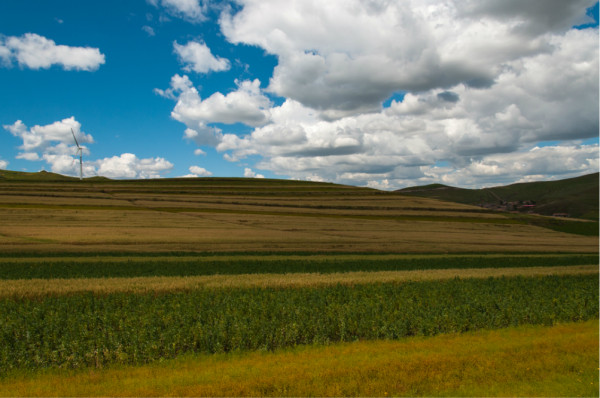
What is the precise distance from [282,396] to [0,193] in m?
106

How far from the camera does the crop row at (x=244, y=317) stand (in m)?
11.9

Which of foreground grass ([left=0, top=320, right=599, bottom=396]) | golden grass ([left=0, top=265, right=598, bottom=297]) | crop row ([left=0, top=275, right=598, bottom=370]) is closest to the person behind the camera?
foreground grass ([left=0, top=320, right=599, bottom=396])

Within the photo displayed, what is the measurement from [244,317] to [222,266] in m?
18.5

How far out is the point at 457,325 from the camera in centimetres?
1466

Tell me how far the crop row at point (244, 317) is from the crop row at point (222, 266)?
389 inches

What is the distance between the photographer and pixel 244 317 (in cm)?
1401

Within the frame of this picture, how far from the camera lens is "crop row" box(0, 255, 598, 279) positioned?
1087 inches

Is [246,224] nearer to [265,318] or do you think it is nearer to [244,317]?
[265,318]

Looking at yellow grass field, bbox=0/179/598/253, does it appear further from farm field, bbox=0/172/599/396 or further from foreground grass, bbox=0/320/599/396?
foreground grass, bbox=0/320/599/396

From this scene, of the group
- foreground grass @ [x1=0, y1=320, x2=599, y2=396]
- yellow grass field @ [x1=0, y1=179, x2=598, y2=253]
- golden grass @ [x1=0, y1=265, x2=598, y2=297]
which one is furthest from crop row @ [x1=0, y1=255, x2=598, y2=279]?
foreground grass @ [x1=0, y1=320, x2=599, y2=396]

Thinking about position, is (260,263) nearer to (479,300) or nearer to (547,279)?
(479,300)

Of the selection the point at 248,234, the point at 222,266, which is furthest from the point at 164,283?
the point at 248,234

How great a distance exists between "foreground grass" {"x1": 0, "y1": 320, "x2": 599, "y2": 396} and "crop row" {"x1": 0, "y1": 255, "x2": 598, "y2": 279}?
58.9 ft

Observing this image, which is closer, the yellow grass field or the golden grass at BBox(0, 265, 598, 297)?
the golden grass at BBox(0, 265, 598, 297)
